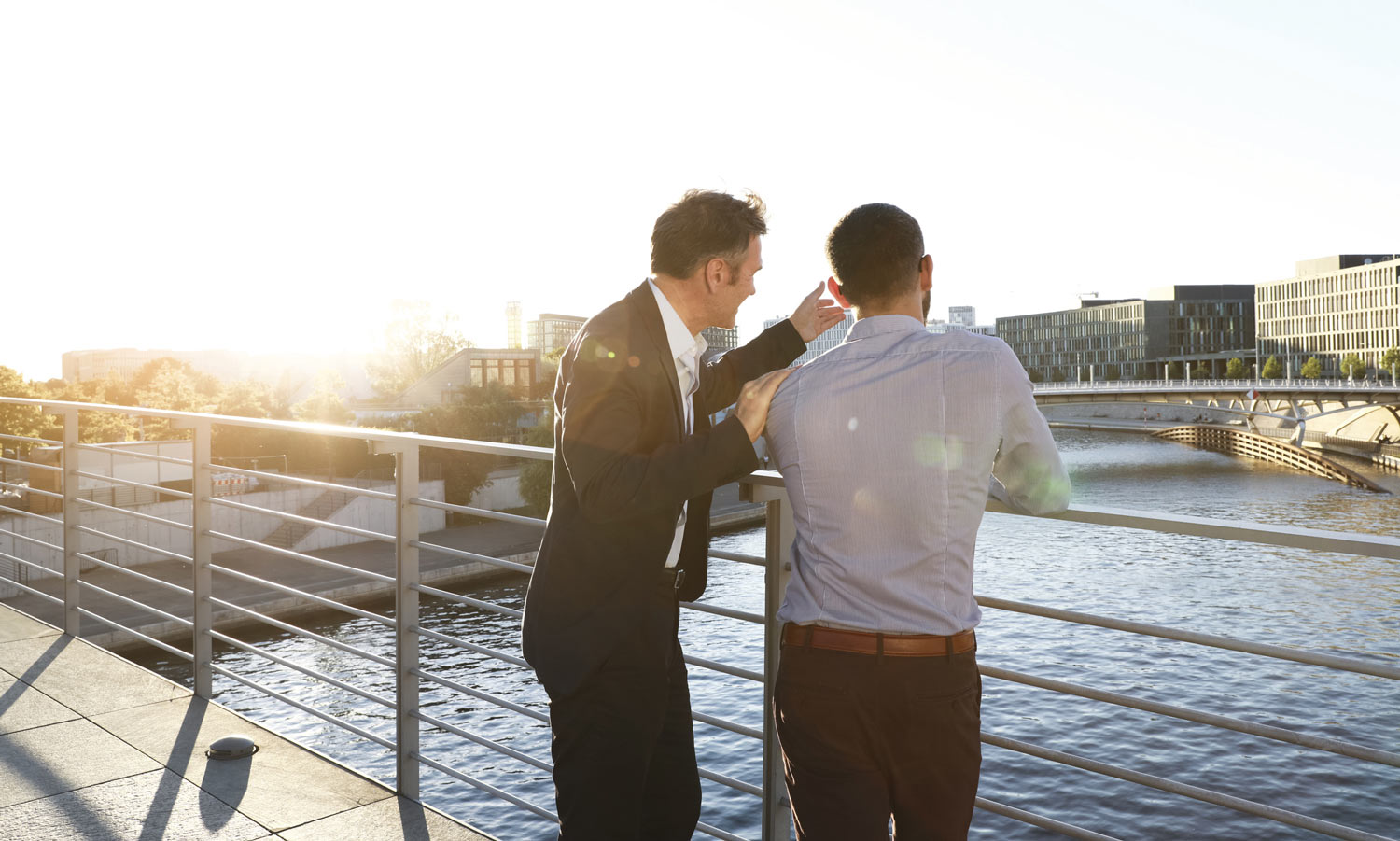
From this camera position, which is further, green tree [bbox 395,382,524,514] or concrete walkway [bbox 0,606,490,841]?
green tree [bbox 395,382,524,514]

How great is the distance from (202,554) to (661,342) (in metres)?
2.81

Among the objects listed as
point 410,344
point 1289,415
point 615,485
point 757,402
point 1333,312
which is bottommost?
point 1289,415

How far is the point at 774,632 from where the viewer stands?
242 centimetres

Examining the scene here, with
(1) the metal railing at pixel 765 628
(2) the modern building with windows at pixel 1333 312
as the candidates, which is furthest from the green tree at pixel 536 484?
(2) the modern building with windows at pixel 1333 312

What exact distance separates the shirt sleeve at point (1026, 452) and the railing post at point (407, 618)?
1.89 m

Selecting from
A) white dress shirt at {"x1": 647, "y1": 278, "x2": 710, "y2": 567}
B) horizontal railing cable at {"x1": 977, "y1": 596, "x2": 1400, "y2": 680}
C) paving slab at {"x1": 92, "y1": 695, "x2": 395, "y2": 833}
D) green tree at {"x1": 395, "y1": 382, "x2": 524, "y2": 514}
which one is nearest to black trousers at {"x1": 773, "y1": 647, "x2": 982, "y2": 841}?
horizontal railing cable at {"x1": 977, "y1": 596, "x2": 1400, "y2": 680}

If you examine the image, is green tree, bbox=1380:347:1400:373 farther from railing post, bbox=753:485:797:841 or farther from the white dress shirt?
the white dress shirt

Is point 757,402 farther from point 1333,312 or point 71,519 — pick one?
point 1333,312

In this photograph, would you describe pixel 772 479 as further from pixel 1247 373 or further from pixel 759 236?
pixel 1247 373

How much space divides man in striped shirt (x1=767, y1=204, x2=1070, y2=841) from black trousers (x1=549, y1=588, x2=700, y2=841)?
0.31 m

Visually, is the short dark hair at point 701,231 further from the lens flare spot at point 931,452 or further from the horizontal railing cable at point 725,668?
the horizontal railing cable at point 725,668

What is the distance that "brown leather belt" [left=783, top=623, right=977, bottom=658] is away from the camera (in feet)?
5.24

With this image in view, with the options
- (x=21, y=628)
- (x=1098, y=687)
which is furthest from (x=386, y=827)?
(x=1098, y=687)

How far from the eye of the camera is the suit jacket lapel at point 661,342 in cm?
184
